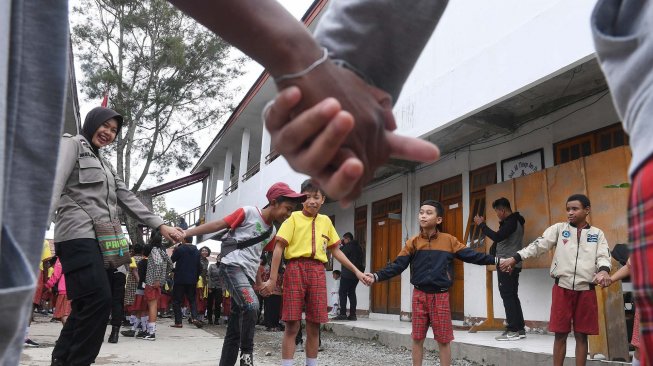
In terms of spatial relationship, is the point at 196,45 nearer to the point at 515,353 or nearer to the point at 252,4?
the point at 515,353

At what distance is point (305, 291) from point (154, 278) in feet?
14.5

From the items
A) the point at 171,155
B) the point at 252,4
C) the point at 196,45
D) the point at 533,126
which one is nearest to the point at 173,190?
the point at 171,155

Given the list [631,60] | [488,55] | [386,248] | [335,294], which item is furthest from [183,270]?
[631,60]

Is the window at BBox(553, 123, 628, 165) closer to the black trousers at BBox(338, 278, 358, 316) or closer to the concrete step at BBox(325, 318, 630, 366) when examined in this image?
the concrete step at BBox(325, 318, 630, 366)

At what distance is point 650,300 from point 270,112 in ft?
1.74

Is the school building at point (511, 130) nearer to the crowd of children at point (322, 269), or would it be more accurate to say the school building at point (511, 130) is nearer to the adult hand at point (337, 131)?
the crowd of children at point (322, 269)

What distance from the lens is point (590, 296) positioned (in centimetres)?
444

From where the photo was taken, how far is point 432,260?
16.0 ft

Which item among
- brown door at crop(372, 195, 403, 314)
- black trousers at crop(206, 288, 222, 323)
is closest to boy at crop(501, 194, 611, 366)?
brown door at crop(372, 195, 403, 314)

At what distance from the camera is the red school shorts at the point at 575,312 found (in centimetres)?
434

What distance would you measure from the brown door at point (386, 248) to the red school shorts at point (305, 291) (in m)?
5.93

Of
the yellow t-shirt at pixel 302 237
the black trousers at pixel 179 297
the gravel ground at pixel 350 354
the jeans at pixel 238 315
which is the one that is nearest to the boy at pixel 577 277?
the gravel ground at pixel 350 354

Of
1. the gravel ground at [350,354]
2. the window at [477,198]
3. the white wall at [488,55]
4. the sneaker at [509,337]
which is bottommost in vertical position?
the gravel ground at [350,354]

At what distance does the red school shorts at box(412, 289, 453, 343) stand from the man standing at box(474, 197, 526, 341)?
1956mm
